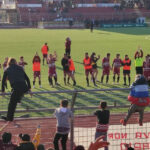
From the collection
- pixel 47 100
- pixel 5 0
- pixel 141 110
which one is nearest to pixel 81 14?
pixel 5 0

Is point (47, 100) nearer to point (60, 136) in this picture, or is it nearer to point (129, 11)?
point (60, 136)

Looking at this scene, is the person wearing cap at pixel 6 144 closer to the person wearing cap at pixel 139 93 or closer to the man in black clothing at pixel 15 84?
the man in black clothing at pixel 15 84

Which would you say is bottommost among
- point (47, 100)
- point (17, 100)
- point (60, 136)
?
point (47, 100)

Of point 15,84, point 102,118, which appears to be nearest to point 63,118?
point 102,118

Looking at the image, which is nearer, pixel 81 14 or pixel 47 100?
pixel 47 100

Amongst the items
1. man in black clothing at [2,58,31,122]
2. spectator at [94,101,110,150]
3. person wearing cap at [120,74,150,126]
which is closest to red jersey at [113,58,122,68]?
person wearing cap at [120,74,150,126]

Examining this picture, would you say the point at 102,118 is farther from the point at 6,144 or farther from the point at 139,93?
the point at 6,144

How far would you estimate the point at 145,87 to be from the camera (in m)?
7.79

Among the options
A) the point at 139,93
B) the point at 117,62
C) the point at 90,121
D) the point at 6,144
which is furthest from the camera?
the point at 117,62

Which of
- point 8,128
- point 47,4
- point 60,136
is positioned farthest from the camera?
point 47,4

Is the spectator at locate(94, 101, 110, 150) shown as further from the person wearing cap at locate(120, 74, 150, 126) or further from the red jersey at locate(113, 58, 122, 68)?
the red jersey at locate(113, 58, 122, 68)

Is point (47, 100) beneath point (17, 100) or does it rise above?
beneath

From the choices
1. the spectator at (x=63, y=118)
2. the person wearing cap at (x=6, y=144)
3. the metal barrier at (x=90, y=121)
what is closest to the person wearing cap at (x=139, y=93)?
the metal barrier at (x=90, y=121)

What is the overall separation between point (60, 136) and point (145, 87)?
2.09m
